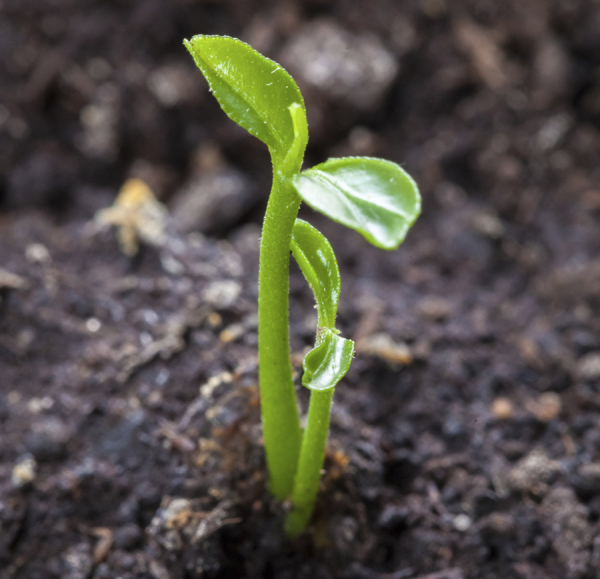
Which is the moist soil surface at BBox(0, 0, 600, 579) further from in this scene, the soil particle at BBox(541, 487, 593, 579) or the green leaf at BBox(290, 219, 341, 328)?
the green leaf at BBox(290, 219, 341, 328)

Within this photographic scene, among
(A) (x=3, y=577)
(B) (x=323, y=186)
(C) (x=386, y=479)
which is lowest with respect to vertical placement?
(A) (x=3, y=577)

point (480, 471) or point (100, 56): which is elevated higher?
point (100, 56)

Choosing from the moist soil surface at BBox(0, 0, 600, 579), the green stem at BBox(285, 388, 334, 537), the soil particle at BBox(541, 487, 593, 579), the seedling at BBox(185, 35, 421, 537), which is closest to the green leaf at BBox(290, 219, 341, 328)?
the seedling at BBox(185, 35, 421, 537)

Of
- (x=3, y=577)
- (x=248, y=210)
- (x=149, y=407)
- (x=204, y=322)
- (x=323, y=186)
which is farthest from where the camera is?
(x=248, y=210)

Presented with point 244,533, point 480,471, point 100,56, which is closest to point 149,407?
point 244,533

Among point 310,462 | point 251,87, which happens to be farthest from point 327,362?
point 251,87

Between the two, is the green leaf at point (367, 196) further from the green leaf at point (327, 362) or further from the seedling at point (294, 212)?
the green leaf at point (327, 362)

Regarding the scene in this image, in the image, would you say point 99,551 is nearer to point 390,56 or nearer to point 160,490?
point 160,490
